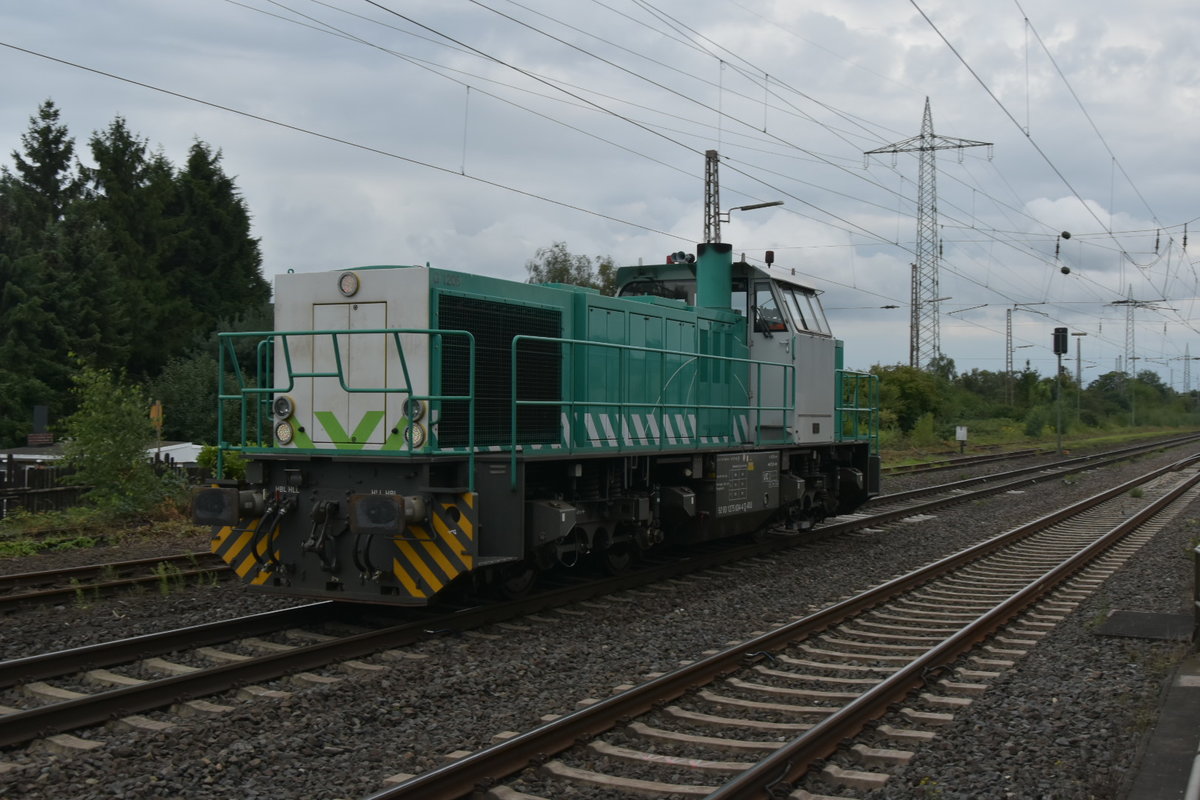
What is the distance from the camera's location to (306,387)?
8.55 metres

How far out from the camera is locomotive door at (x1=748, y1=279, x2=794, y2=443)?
12.6 metres

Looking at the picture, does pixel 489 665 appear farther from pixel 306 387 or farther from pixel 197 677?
pixel 306 387

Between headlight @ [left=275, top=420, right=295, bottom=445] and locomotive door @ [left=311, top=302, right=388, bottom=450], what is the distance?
203mm

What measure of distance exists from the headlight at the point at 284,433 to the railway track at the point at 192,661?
4.70ft

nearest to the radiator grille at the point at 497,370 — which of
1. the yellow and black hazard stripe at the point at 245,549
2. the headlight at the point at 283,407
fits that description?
the headlight at the point at 283,407

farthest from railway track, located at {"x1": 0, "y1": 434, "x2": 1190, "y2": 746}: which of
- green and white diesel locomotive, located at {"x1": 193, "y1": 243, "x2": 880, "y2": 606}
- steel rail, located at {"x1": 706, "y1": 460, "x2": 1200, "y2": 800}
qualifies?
steel rail, located at {"x1": 706, "y1": 460, "x2": 1200, "y2": 800}

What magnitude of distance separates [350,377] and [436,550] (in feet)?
6.15

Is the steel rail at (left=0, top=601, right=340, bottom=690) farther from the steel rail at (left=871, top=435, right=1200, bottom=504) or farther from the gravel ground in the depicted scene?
the steel rail at (left=871, top=435, right=1200, bottom=504)

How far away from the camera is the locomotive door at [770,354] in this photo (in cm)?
1256

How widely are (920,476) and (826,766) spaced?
71.1 ft

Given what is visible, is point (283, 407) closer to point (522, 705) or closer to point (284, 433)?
point (284, 433)

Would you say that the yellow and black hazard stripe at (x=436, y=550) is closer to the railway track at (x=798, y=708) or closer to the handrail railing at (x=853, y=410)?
the railway track at (x=798, y=708)

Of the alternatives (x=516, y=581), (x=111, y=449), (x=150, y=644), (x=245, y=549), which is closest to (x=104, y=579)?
(x=245, y=549)

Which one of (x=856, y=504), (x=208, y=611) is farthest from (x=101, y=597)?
(x=856, y=504)
